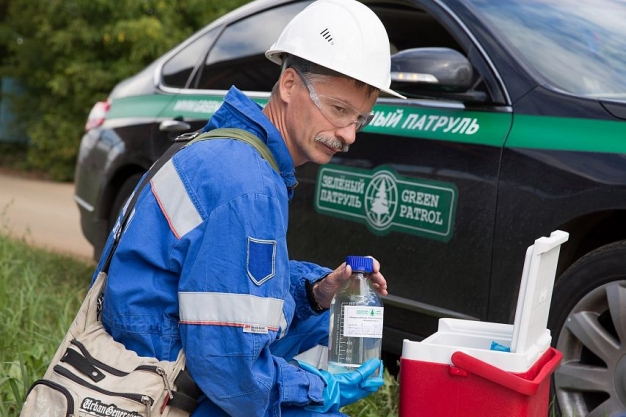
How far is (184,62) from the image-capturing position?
5.50 meters

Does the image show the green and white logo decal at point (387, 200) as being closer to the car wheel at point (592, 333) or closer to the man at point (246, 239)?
the car wheel at point (592, 333)

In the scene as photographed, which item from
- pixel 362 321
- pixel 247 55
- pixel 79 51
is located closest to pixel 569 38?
pixel 247 55

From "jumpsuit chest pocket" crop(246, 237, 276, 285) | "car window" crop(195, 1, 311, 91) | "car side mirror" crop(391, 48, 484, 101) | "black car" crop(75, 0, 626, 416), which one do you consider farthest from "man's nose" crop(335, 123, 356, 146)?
"car window" crop(195, 1, 311, 91)

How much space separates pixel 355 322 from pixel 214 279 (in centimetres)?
51

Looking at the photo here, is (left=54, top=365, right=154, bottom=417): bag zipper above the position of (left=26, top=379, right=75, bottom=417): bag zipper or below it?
above

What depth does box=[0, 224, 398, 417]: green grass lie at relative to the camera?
12.4 feet

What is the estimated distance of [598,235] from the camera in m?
3.70

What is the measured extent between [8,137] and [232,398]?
35.8 feet

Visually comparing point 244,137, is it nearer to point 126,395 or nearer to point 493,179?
point 126,395

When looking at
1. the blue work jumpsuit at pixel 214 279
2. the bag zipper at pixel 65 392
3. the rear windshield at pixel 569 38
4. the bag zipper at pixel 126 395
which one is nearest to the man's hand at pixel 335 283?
the blue work jumpsuit at pixel 214 279

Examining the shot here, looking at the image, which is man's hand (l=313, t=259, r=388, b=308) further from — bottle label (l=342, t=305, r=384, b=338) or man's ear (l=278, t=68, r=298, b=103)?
man's ear (l=278, t=68, r=298, b=103)

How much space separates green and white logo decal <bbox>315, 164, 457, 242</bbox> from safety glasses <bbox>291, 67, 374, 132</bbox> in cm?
129

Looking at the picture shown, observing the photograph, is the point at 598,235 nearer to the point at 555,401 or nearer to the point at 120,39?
the point at 555,401

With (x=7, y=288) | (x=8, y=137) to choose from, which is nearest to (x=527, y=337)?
(x=7, y=288)
